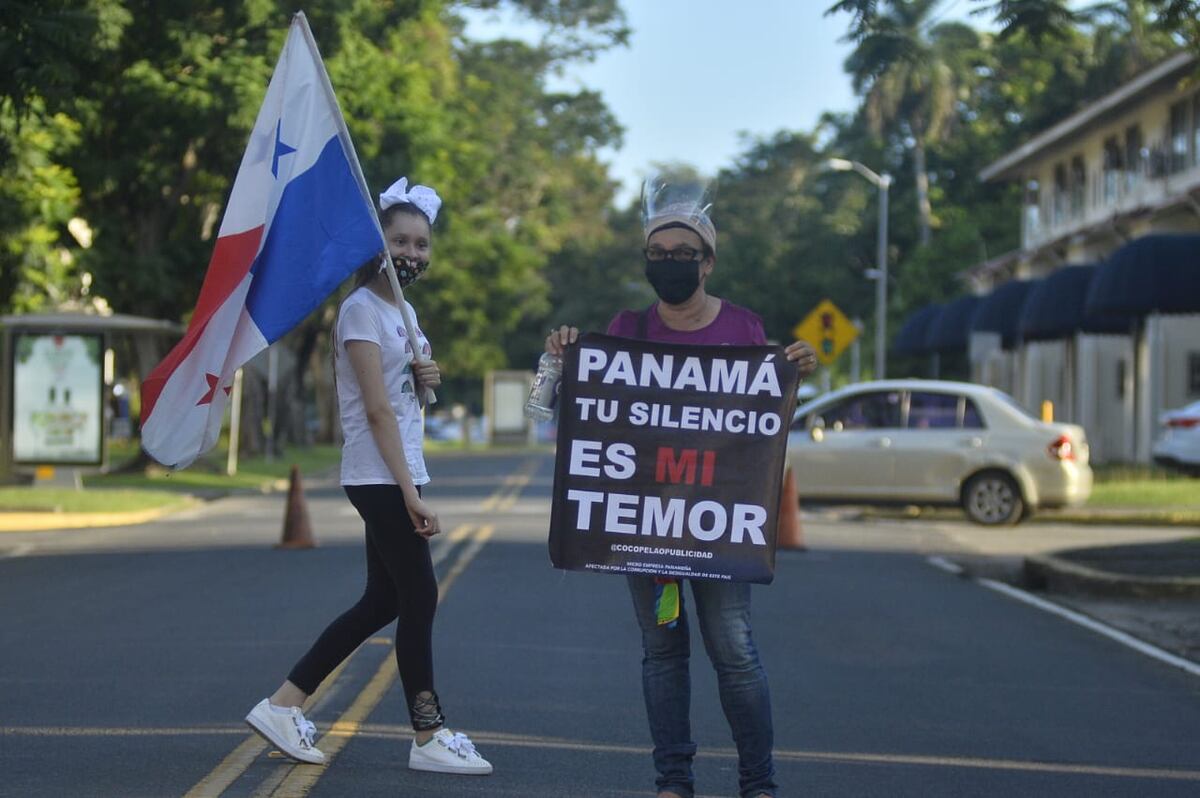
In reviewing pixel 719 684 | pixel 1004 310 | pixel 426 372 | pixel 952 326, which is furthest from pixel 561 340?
pixel 952 326

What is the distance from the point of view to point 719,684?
19.1ft

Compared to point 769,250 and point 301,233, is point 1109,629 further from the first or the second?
point 769,250

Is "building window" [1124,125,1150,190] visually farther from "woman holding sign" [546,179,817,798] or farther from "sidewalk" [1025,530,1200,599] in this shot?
"woman holding sign" [546,179,817,798]

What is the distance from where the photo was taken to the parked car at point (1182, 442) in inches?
1032

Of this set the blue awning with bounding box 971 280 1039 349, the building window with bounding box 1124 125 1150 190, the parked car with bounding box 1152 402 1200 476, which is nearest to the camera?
the parked car with bounding box 1152 402 1200 476

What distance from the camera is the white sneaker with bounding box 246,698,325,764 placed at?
6711mm

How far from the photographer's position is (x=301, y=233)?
22.1ft

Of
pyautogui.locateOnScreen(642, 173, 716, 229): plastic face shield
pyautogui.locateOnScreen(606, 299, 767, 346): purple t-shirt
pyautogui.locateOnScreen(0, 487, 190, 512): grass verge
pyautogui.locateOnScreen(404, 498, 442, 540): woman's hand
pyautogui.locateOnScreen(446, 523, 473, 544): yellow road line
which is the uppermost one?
pyautogui.locateOnScreen(642, 173, 716, 229): plastic face shield

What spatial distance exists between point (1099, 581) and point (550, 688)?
6816mm

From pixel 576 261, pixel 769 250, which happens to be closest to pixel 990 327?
pixel 769 250

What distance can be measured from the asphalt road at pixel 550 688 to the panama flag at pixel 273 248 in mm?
1355

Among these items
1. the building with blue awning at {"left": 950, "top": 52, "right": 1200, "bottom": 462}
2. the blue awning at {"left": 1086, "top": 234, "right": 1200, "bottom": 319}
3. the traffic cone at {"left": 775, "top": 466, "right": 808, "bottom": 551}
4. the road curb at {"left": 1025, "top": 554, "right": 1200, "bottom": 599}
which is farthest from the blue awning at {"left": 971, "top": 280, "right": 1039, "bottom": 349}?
the road curb at {"left": 1025, "top": 554, "right": 1200, "bottom": 599}

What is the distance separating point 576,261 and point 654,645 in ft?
268

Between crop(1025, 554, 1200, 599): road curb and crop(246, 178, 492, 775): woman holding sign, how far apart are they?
28.6 feet
